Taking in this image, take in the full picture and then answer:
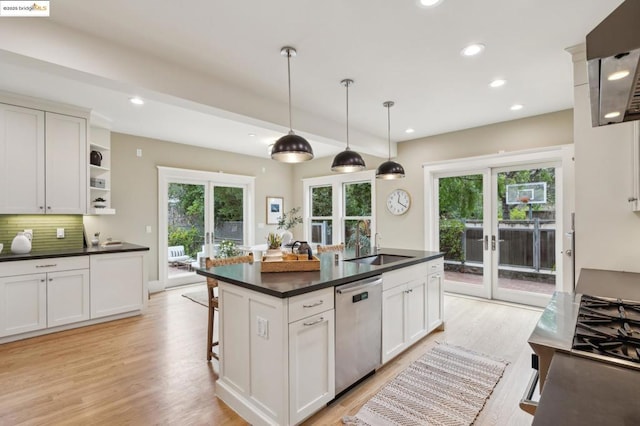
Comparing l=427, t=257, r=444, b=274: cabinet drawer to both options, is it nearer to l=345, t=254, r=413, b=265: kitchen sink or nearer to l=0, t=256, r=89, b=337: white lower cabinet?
l=345, t=254, r=413, b=265: kitchen sink

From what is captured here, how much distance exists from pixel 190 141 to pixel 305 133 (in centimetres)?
278

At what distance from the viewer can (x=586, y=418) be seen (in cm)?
72

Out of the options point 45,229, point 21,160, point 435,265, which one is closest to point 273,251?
point 435,265

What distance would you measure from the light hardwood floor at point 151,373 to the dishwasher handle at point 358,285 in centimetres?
81

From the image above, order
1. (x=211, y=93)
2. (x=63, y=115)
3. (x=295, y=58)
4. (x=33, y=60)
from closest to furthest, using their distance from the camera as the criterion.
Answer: (x=33, y=60) < (x=295, y=58) < (x=211, y=93) < (x=63, y=115)

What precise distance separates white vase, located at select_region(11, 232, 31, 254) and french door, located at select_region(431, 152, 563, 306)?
18.8 ft

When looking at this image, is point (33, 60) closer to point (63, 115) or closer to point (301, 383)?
point (63, 115)

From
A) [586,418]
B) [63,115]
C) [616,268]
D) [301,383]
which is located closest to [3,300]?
[63,115]

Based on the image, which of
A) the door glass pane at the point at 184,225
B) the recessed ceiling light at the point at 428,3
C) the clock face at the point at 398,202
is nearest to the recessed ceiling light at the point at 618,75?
the recessed ceiling light at the point at 428,3

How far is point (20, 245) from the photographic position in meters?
3.65

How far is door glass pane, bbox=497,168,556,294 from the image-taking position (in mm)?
4391

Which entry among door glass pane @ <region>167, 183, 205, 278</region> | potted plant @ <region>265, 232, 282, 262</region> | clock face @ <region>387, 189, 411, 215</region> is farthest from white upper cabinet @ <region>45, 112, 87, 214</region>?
clock face @ <region>387, 189, 411, 215</region>

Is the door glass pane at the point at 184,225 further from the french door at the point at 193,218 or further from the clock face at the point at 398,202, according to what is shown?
the clock face at the point at 398,202

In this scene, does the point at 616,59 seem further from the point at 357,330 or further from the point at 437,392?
the point at 437,392
